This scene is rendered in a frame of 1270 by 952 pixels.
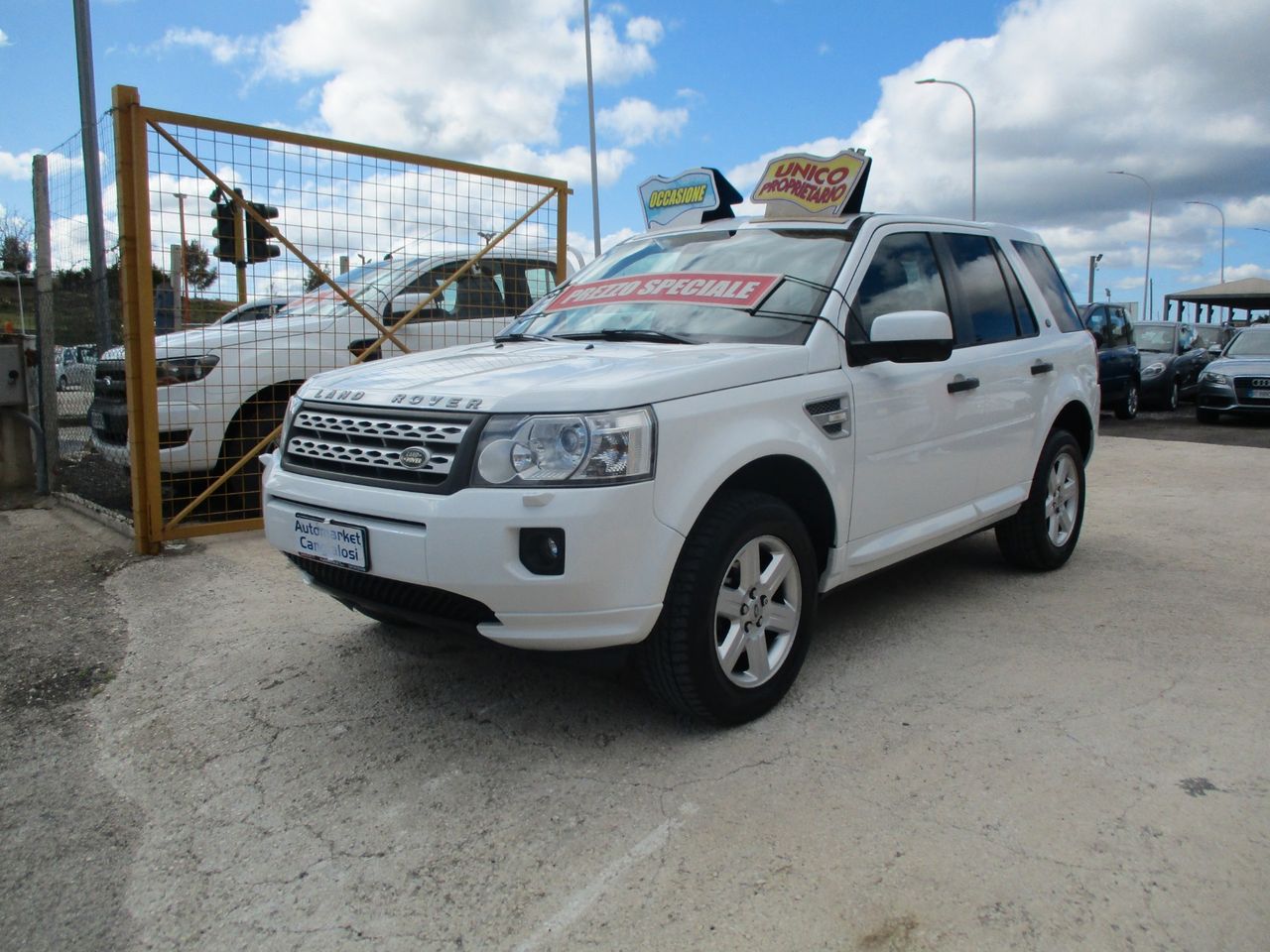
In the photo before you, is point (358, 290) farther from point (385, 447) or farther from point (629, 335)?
point (385, 447)

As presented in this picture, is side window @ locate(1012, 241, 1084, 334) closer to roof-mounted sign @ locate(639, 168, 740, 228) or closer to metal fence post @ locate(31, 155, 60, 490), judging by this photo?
roof-mounted sign @ locate(639, 168, 740, 228)

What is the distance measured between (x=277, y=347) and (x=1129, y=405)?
13.4 metres

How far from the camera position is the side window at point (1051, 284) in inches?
→ 203

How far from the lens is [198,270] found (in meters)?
6.23

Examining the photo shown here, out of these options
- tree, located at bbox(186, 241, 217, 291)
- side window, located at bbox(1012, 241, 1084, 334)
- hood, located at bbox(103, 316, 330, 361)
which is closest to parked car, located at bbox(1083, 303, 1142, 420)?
side window, located at bbox(1012, 241, 1084, 334)

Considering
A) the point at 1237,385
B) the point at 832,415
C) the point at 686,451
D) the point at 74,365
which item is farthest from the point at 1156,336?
the point at 686,451

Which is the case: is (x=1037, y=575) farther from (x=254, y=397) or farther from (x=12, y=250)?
(x=12, y=250)

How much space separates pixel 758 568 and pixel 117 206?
174 inches

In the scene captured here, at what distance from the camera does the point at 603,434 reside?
9.08 ft

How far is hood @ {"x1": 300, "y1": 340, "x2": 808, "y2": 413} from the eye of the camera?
2.83 meters

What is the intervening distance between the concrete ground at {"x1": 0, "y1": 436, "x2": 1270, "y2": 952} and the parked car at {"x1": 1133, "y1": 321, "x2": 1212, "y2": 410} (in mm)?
14238

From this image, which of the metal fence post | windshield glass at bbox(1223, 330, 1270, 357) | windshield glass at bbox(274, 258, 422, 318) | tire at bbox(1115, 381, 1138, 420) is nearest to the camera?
windshield glass at bbox(274, 258, 422, 318)

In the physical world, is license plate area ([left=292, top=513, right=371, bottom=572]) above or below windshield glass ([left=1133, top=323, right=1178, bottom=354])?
below

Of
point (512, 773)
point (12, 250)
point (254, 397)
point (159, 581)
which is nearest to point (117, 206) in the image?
point (254, 397)
